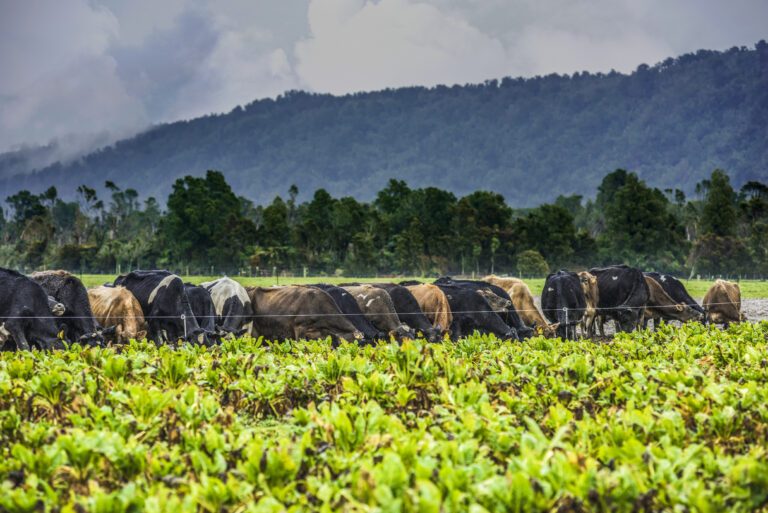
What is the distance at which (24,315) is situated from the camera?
55.9 ft

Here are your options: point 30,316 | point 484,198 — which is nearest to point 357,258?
point 484,198

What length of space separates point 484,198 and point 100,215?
67.1 metres

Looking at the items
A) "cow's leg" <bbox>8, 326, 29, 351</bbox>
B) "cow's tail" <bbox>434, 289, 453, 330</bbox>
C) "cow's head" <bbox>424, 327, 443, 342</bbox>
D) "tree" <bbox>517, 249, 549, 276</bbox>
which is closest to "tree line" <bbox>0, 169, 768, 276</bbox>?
"tree" <bbox>517, 249, 549, 276</bbox>

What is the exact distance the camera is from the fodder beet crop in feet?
16.0

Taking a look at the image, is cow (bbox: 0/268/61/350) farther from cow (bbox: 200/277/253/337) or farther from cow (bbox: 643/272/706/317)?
cow (bbox: 643/272/706/317)

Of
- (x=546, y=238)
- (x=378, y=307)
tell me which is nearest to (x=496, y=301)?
(x=378, y=307)

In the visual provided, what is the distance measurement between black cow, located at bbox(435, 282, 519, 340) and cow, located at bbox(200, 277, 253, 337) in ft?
20.4

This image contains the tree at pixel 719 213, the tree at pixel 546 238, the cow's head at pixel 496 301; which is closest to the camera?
the cow's head at pixel 496 301

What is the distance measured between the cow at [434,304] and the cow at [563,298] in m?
4.58

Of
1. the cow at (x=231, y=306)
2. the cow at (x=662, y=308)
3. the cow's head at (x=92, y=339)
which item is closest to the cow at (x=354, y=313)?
the cow at (x=231, y=306)

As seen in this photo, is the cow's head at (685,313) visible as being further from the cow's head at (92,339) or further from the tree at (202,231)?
the tree at (202,231)

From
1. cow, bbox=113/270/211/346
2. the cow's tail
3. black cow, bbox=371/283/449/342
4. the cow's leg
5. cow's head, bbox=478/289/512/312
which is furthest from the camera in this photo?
cow's head, bbox=478/289/512/312

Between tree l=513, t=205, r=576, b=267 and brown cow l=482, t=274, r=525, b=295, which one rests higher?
tree l=513, t=205, r=576, b=267

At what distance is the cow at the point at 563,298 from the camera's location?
2541 centimetres
